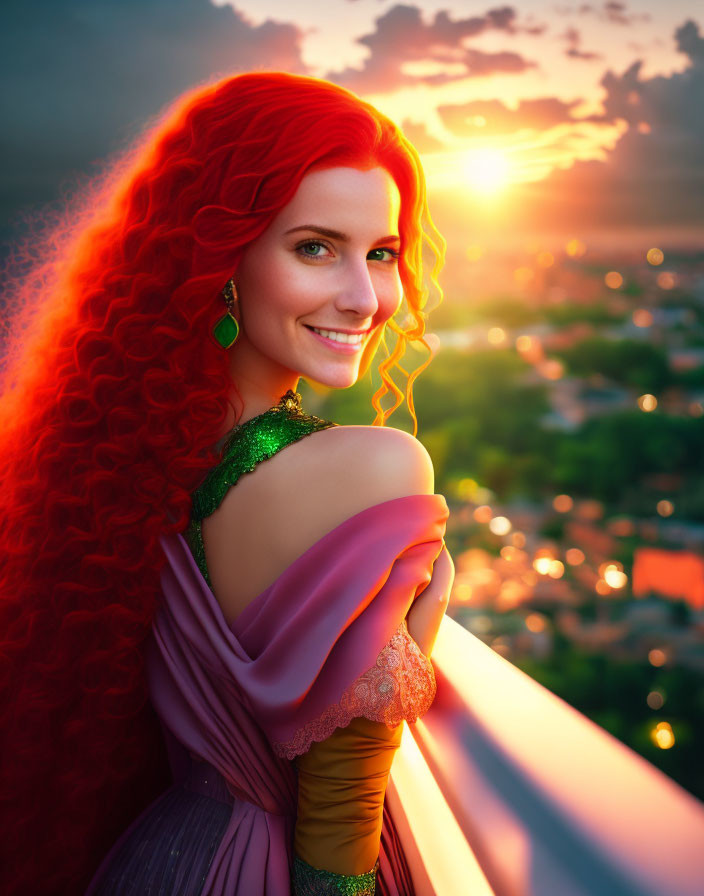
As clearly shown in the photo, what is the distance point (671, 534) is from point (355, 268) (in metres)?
14.0

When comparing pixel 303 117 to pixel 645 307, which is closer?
Answer: pixel 303 117

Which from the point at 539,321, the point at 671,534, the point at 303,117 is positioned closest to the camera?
the point at 303,117

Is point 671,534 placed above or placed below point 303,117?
below

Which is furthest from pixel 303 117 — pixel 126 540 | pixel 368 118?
pixel 126 540

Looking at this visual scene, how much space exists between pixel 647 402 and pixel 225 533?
15.2 meters

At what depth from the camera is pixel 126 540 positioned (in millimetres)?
689

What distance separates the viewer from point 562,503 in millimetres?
15805

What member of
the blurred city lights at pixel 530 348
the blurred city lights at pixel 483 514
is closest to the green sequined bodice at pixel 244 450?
the blurred city lights at pixel 483 514

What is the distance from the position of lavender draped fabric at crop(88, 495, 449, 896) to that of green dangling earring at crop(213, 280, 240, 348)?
19 cm

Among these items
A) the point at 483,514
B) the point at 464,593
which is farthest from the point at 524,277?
the point at 464,593

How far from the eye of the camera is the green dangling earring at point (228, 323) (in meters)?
0.69

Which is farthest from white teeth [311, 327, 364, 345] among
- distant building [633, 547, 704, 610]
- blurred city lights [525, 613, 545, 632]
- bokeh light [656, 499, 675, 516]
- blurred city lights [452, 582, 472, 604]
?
bokeh light [656, 499, 675, 516]

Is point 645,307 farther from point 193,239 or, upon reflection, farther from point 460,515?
point 193,239

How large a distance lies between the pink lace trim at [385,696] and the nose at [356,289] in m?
0.29
